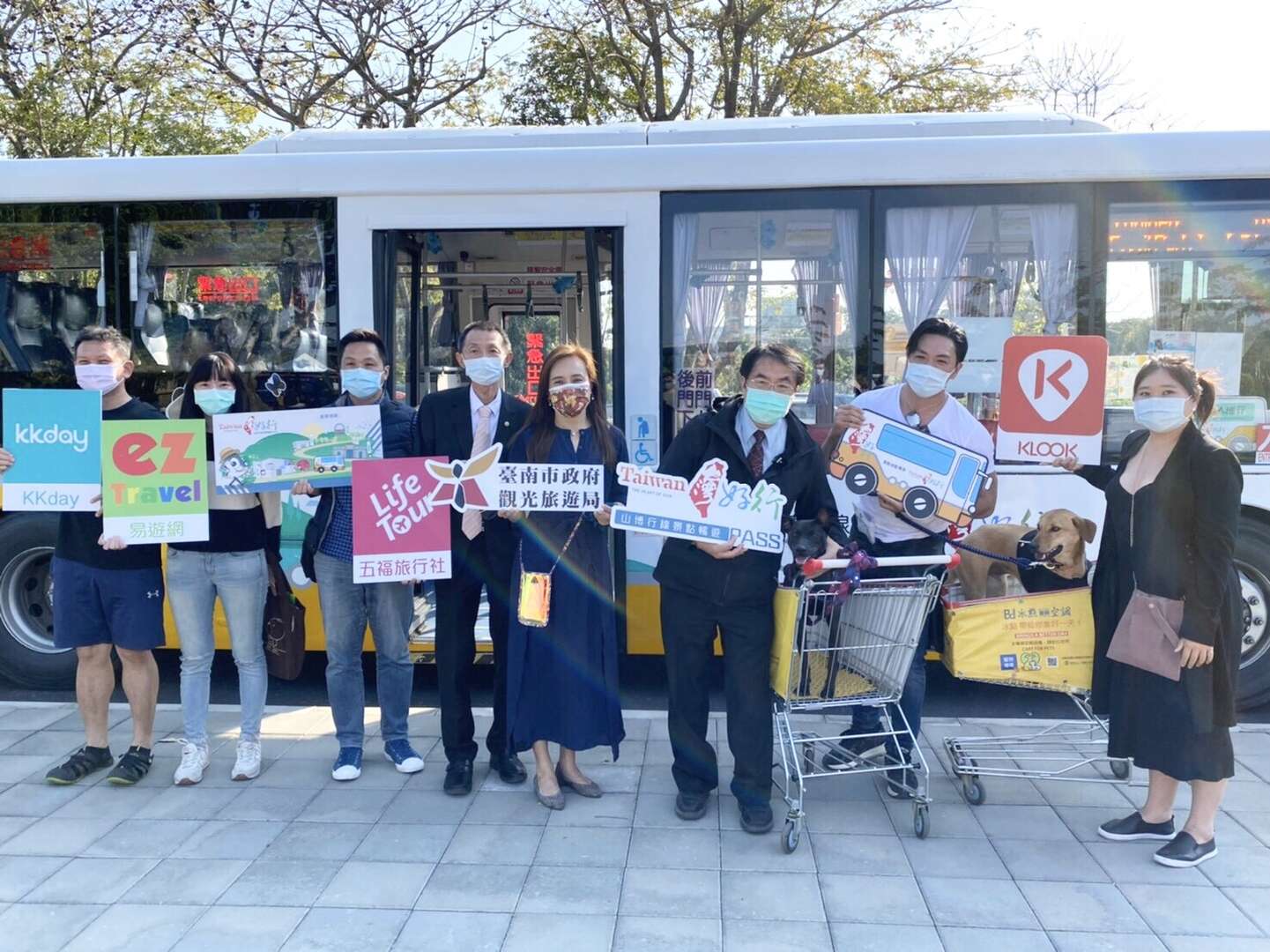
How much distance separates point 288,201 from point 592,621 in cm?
317

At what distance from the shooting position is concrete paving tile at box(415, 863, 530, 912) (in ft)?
11.6

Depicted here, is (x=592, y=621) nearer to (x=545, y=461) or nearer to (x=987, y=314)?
(x=545, y=461)

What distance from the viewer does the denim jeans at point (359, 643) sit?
4.59 metres

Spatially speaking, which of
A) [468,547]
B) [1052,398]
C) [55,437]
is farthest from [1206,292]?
[55,437]

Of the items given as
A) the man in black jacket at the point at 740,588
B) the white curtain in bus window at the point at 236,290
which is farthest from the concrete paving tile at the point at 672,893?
the white curtain in bus window at the point at 236,290

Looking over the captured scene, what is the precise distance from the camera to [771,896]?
360 centimetres

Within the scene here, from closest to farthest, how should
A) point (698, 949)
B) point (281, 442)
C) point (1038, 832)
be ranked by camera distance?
1. point (698, 949)
2. point (1038, 832)
3. point (281, 442)

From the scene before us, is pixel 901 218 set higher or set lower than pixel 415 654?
higher

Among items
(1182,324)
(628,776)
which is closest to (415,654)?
(628,776)

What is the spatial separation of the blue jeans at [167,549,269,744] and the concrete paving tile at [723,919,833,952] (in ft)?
8.34

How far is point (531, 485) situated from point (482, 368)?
622 mm

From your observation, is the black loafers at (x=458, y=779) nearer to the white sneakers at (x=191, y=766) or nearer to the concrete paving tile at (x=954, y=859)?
the white sneakers at (x=191, y=766)

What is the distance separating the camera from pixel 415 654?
584cm

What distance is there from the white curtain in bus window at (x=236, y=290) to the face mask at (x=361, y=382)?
128 cm
